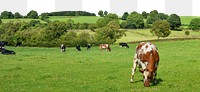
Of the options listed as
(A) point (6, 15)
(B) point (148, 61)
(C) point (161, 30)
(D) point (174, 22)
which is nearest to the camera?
(B) point (148, 61)

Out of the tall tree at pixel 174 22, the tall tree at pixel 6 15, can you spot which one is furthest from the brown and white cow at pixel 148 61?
the tall tree at pixel 6 15

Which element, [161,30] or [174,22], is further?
[174,22]

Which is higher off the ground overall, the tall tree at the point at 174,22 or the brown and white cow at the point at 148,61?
the tall tree at the point at 174,22

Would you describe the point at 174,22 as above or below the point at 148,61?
above

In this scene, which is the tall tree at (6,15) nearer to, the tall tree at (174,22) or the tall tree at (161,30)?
the tall tree at (174,22)

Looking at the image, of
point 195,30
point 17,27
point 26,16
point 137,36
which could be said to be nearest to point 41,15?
point 26,16

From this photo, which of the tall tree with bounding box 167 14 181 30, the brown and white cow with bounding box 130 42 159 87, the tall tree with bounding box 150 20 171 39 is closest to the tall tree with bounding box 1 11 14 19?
the tall tree with bounding box 167 14 181 30

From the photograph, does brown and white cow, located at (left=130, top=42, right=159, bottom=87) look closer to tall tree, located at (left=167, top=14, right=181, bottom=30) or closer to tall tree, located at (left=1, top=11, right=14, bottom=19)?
tall tree, located at (left=167, top=14, right=181, bottom=30)

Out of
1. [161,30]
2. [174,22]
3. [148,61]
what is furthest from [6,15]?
[148,61]

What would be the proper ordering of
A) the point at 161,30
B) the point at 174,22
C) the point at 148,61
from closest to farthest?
the point at 148,61
the point at 161,30
the point at 174,22

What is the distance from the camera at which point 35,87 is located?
60.8ft

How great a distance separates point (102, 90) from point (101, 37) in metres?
106

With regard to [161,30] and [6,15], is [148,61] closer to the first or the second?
[161,30]

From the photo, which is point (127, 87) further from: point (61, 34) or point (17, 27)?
point (17, 27)
